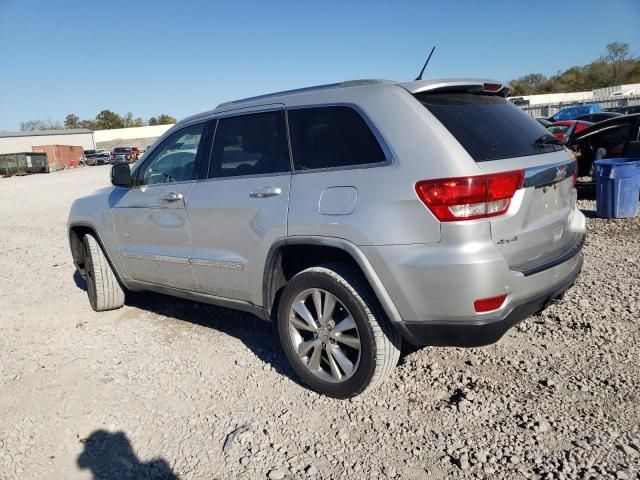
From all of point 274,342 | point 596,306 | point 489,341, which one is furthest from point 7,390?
point 596,306

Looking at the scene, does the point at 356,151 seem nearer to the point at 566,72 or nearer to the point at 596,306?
Result: the point at 596,306

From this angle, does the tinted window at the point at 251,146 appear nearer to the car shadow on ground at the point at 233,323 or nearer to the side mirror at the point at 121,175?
the side mirror at the point at 121,175

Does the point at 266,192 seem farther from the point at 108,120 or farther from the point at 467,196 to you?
the point at 108,120

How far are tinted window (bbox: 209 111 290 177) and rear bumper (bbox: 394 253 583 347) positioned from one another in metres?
1.30

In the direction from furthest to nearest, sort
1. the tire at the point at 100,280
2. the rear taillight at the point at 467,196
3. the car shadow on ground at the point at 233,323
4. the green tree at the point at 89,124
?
1. the green tree at the point at 89,124
2. the tire at the point at 100,280
3. the car shadow on ground at the point at 233,323
4. the rear taillight at the point at 467,196

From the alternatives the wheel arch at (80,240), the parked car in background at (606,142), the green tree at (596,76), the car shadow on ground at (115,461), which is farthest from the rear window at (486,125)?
the green tree at (596,76)

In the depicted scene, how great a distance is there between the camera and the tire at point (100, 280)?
4711 millimetres

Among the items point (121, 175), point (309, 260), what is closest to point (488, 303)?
point (309, 260)

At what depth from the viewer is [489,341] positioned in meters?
2.62

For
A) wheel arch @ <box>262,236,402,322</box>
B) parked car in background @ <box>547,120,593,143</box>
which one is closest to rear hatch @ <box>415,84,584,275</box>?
wheel arch @ <box>262,236,402,322</box>

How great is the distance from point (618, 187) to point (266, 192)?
246 inches

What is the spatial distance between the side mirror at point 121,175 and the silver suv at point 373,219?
58cm

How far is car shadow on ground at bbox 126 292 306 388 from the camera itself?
12.2 feet

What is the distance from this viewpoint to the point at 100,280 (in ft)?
15.5
